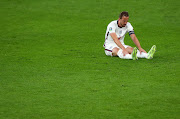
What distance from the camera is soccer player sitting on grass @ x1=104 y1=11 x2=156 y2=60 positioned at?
9594 mm

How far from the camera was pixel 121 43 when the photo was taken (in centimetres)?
1026

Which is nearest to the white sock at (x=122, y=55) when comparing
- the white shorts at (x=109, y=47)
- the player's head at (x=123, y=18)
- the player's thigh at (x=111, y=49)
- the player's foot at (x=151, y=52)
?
the player's thigh at (x=111, y=49)

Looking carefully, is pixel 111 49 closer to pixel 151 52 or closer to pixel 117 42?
pixel 117 42

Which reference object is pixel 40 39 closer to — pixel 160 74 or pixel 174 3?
pixel 160 74

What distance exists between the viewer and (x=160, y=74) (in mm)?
8289

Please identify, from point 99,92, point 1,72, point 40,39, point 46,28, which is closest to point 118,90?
point 99,92

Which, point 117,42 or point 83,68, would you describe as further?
point 117,42

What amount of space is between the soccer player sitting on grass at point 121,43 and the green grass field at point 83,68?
0.56 feet

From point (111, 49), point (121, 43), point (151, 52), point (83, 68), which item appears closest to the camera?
point (83, 68)

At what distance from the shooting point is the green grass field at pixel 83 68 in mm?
6449

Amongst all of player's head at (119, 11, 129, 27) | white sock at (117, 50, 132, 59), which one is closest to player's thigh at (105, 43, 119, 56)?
white sock at (117, 50, 132, 59)

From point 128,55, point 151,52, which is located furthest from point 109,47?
point 151,52

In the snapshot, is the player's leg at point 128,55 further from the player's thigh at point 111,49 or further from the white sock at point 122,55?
the player's thigh at point 111,49

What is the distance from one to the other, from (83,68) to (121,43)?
65.8 inches
